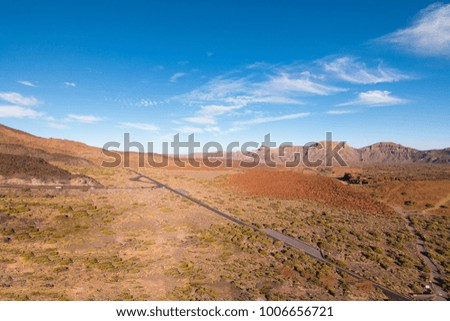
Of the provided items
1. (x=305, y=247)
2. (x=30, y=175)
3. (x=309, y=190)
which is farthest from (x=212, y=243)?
(x=30, y=175)

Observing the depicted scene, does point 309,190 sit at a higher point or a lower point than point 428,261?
higher

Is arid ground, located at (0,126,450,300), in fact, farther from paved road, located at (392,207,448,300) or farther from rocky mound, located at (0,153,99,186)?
rocky mound, located at (0,153,99,186)

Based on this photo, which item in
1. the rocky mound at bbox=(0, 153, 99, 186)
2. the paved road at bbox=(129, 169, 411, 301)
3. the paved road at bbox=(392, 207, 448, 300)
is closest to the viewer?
the paved road at bbox=(129, 169, 411, 301)

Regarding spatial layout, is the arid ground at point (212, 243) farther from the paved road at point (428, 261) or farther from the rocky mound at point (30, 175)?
the rocky mound at point (30, 175)

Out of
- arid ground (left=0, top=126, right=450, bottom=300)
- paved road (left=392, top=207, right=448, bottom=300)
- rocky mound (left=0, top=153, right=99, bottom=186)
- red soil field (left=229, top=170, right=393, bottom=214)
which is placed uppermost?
rocky mound (left=0, top=153, right=99, bottom=186)

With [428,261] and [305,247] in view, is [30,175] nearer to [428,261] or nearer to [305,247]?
[305,247]

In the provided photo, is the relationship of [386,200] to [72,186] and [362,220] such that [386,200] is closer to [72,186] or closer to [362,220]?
[362,220]

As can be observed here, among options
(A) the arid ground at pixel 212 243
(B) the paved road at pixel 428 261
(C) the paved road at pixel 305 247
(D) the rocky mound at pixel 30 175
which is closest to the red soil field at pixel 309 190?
(A) the arid ground at pixel 212 243

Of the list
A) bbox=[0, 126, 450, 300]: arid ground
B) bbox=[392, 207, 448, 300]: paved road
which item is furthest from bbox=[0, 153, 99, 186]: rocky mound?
bbox=[392, 207, 448, 300]: paved road

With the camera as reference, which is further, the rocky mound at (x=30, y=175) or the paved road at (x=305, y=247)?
the rocky mound at (x=30, y=175)
